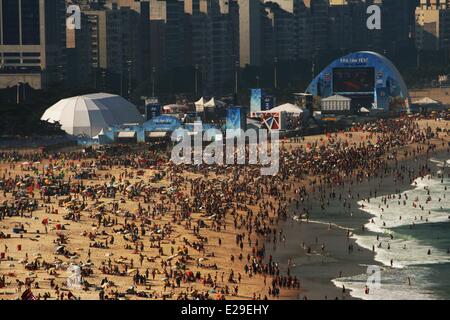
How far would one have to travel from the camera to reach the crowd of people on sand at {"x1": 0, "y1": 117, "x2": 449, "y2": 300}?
208 feet

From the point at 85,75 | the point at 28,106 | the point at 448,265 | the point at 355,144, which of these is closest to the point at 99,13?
the point at 85,75

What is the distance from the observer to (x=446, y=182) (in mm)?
107000

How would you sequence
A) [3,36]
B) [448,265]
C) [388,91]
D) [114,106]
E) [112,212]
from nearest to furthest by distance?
[448,265], [112,212], [114,106], [388,91], [3,36]

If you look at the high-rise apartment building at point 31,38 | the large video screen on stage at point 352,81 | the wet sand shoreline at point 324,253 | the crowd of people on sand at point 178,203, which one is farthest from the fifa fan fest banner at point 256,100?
the wet sand shoreline at point 324,253

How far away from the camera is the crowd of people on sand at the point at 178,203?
63.3 m

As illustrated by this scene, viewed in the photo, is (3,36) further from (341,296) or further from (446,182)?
(341,296)

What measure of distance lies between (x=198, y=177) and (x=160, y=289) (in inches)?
1725

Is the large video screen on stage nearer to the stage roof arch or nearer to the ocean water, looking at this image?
the stage roof arch

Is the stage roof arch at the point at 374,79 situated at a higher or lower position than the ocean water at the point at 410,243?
higher

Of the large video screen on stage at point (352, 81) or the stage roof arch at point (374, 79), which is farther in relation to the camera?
the large video screen on stage at point (352, 81)

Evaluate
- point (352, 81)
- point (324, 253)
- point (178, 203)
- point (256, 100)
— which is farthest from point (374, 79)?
point (324, 253)

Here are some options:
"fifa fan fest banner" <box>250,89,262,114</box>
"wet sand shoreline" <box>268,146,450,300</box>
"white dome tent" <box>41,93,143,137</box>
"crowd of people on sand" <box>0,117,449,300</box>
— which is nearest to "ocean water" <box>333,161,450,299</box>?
"wet sand shoreline" <box>268,146,450,300</box>

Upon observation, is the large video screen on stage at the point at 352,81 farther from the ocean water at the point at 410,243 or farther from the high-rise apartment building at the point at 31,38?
the ocean water at the point at 410,243

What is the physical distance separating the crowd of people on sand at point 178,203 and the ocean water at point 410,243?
3.96 meters
